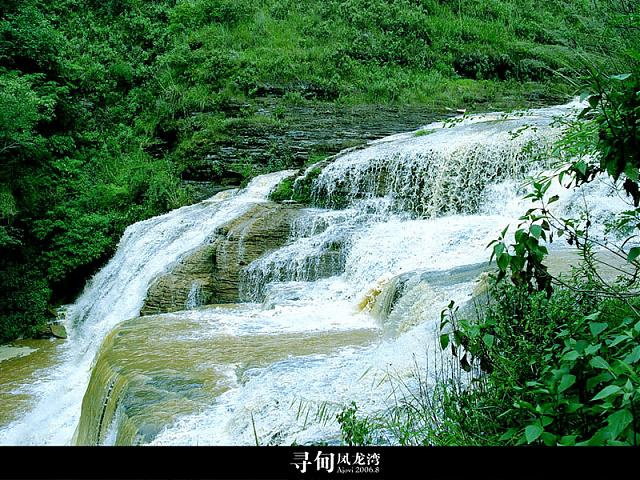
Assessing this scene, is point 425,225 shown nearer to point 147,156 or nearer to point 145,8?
point 147,156

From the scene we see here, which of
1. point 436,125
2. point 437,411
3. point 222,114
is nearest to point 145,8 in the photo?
point 222,114

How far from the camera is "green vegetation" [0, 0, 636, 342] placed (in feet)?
34.4

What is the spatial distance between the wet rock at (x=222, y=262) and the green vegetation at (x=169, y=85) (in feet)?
8.86

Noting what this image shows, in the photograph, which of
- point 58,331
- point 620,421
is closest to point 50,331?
point 58,331

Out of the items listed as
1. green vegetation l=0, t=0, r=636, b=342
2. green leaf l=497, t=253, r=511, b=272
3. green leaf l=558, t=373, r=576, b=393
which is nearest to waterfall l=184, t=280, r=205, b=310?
green vegetation l=0, t=0, r=636, b=342

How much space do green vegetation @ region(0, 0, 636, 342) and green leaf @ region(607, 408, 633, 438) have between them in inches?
275

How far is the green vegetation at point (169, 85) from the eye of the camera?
413 inches

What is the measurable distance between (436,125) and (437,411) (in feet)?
36.8

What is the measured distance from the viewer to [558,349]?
96.7 inches

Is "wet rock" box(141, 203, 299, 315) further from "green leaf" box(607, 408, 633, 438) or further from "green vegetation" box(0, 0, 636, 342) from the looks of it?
"green leaf" box(607, 408, 633, 438)

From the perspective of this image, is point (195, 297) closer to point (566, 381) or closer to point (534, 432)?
point (566, 381)

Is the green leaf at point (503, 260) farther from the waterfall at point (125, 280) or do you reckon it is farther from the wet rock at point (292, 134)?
the wet rock at point (292, 134)
